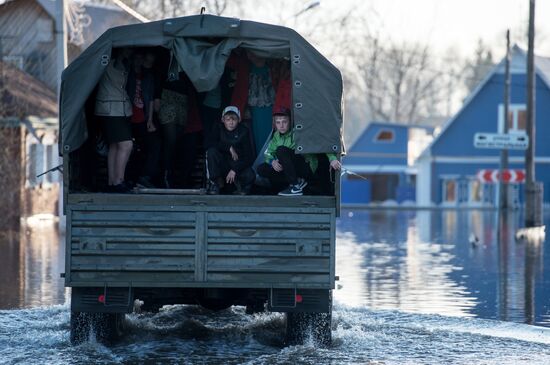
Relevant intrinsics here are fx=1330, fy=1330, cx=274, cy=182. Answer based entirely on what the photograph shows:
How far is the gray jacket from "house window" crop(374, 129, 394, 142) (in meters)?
61.2

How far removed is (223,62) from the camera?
483 inches

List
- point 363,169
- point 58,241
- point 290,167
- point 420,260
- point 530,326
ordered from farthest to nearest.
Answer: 1. point 363,169
2. point 58,241
3. point 420,260
4. point 530,326
5. point 290,167

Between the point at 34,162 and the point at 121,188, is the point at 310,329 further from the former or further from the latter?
the point at 34,162

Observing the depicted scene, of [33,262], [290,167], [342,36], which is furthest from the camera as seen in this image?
[342,36]

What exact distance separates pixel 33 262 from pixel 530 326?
11.2 m

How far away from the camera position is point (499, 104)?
204 feet

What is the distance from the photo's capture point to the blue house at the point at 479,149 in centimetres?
6094

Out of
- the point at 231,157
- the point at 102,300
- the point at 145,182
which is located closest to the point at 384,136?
the point at 145,182

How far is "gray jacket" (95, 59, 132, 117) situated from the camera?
41.4 ft

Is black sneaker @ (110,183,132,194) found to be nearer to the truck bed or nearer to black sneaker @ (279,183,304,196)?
the truck bed

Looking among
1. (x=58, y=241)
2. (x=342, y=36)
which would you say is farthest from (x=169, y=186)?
(x=342, y=36)

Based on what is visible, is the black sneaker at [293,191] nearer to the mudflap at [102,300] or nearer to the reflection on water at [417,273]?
the mudflap at [102,300]

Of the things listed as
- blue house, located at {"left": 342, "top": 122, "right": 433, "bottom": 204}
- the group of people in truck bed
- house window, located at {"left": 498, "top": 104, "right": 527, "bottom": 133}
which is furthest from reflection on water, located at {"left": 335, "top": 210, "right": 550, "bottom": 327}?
blue house, located at {"left": 342, "top": 122, "right": 433, "bottom": 204}

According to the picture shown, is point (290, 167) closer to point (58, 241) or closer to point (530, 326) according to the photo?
point (530, 326)
